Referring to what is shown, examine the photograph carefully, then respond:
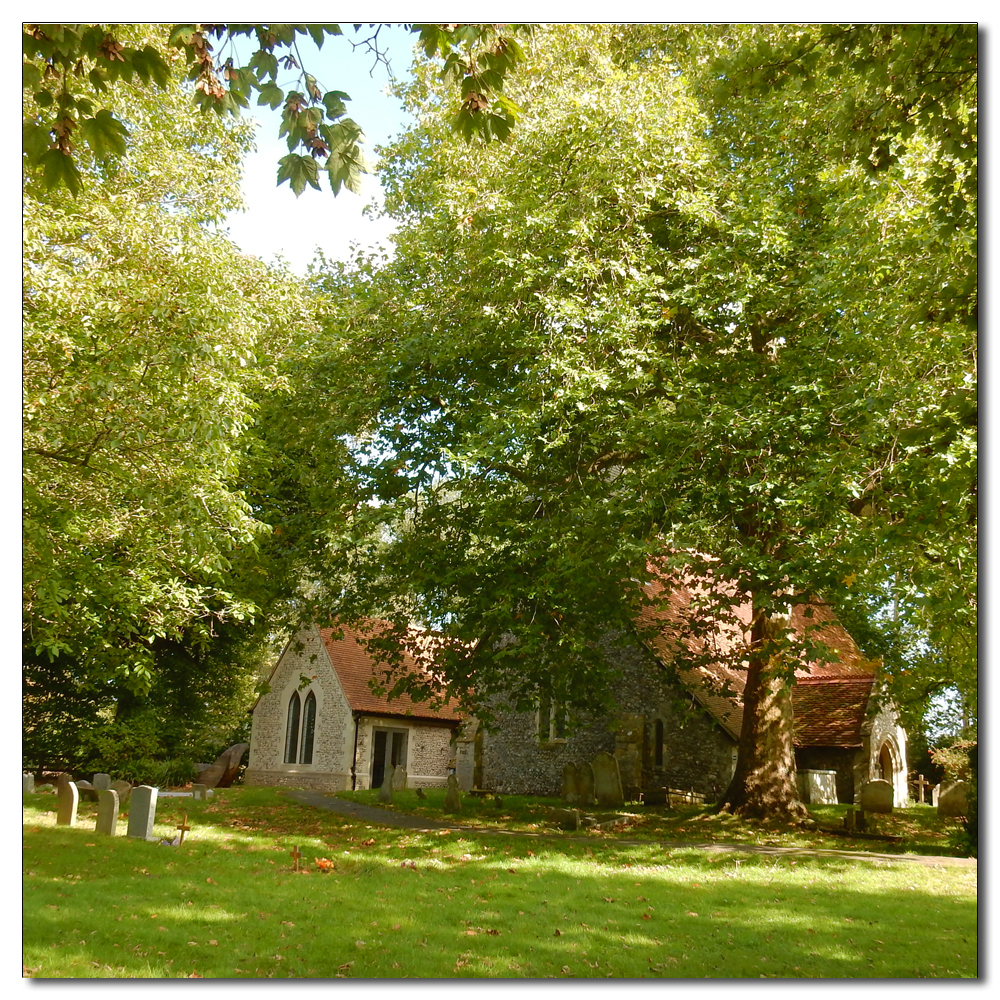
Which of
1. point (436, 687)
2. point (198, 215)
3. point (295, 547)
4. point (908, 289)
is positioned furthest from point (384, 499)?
point (908, 289)

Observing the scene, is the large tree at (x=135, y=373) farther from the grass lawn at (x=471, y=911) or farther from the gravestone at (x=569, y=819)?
the gravestone at (x=569, y=819)

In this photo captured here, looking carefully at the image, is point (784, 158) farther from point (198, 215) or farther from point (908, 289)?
point (198, 215)

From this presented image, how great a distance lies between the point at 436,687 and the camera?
13.2 metres

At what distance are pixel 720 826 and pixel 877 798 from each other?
9.35 ft

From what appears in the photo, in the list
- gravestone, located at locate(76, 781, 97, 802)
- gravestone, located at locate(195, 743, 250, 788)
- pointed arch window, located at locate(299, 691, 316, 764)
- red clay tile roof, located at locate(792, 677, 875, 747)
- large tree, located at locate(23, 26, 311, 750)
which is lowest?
gravestone, located at locate(195, 743, 250, 788)

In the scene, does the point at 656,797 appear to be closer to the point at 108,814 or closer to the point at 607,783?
the point at 607,783

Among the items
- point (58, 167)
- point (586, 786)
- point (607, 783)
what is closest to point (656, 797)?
point (607, 783)

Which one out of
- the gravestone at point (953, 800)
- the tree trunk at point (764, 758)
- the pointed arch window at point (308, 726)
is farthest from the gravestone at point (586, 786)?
the pointed arch window at point (308, 726)

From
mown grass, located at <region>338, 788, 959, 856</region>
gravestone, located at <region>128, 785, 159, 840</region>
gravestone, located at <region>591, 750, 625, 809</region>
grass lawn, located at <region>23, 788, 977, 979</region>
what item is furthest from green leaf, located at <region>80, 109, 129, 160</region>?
gravestone, located at <region>591, 750, 625, 809</region>

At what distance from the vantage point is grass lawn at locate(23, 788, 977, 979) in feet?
17.5

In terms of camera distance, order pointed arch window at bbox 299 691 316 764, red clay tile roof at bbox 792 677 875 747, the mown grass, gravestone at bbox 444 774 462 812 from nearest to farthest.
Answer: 1. the mown grass
2. gravestone at bbox 444 774 462 812
3. red clay tile roof at bbox 792 677 875 747
4. pointed arch window at bbox 299 691 316 764

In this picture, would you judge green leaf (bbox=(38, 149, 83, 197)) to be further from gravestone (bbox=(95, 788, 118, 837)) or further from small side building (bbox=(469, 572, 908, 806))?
small side building (bbox=(469, 572, 908, 806))

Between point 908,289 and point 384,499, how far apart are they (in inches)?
276

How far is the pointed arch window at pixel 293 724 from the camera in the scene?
78.3ft
